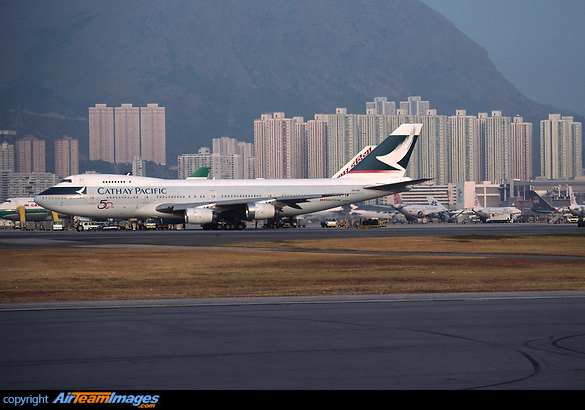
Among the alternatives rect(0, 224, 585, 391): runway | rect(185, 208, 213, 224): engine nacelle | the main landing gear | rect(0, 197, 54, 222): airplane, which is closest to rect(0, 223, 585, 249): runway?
rect(185, 208, 213, 224): engine nacelle

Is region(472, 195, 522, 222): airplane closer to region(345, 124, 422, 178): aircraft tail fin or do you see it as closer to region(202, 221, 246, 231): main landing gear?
region(345, 124, 422, 178): aircraft tail fin

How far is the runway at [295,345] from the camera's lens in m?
9.24

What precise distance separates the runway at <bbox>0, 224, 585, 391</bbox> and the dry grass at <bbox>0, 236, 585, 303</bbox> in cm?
295

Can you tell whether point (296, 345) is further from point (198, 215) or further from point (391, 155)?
point (391, 155)

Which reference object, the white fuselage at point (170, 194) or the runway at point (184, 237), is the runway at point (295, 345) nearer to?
the runway at point (184, 237)

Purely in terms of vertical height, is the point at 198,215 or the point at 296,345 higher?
the point at 198,215

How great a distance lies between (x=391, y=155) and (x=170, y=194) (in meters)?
26.2

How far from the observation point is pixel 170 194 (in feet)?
223

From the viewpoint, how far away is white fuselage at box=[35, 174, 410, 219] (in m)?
66.0

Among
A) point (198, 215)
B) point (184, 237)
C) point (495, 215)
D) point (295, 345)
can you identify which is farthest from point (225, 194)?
point (495, 215)
